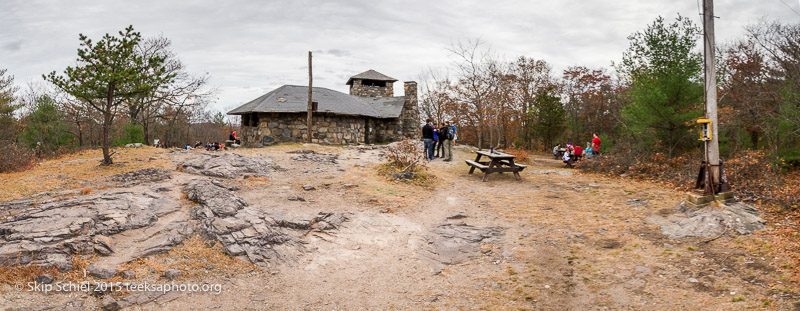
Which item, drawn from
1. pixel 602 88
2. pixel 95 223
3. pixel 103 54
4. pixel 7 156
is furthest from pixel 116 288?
pixel 602 88

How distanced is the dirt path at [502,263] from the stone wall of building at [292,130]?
1445 centimetres

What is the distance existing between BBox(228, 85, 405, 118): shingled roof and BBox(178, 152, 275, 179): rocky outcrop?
10.2 metres

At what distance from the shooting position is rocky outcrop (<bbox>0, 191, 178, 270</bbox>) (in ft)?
18.8

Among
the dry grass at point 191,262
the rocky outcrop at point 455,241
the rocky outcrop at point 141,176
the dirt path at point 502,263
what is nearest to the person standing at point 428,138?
the dirt path at point 502,263

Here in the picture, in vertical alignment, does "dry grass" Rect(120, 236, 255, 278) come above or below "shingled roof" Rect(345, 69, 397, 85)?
below

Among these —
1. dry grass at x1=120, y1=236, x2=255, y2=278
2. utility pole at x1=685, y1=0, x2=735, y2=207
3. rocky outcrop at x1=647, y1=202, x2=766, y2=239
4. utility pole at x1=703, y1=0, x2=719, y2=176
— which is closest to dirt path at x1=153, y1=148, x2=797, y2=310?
rocky outcrop at x1=647, y1=202, x2=766, y2=239

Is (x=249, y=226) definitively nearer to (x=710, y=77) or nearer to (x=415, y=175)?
(x=415, y=175)

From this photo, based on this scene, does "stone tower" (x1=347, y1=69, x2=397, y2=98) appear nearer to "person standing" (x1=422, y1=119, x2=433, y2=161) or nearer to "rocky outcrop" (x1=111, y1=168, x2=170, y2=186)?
"person standing" (x1=422, y1=119, x2=433, y2=161)

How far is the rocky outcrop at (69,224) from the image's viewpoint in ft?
18.8

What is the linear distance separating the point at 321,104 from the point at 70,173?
14.9 meters

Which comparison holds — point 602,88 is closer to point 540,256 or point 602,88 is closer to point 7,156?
point 540,256

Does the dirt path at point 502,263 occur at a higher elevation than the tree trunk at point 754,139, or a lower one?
lower

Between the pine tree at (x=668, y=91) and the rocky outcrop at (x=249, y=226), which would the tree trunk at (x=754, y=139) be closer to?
the pine tree at (x=668, y=91)

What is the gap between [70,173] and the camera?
11.8 metres
